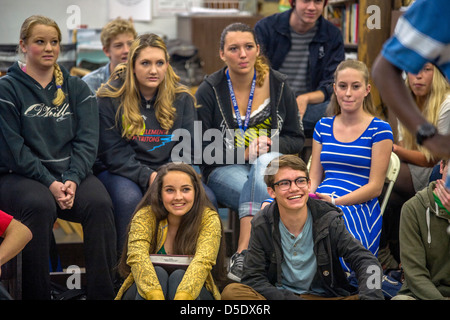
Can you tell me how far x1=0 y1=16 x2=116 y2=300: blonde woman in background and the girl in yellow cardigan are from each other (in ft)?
0.76

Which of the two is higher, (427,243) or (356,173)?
(356,173)

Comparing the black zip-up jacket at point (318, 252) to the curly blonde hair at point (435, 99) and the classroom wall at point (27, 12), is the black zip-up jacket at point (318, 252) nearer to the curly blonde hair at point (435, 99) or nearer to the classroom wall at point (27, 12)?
the curly blonde hair at point (435, 99)

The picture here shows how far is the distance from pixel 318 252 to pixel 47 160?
4.18 ft

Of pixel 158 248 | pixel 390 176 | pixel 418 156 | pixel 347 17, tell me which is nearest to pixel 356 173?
pixel 390 176

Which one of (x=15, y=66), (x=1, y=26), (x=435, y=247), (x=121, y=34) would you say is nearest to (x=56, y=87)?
(x=15, y=66)

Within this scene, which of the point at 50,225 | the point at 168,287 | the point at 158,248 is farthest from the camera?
the point at 50,225

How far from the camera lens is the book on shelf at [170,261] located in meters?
2.47

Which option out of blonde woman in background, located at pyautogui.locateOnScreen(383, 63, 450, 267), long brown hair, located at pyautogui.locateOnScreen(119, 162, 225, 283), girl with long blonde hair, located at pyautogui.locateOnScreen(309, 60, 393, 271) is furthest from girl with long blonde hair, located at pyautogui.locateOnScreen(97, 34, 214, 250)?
blonde woman in background, located at pyautogui.locateOnScreen(383, 63, 450, 267)

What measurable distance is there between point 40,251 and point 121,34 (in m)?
1.55

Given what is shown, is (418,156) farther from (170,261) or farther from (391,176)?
(170,261)

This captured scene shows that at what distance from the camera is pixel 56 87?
2.93 metres

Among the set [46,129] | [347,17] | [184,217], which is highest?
[347,17]

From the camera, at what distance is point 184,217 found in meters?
2.62

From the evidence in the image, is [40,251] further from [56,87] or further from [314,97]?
[314,97]
